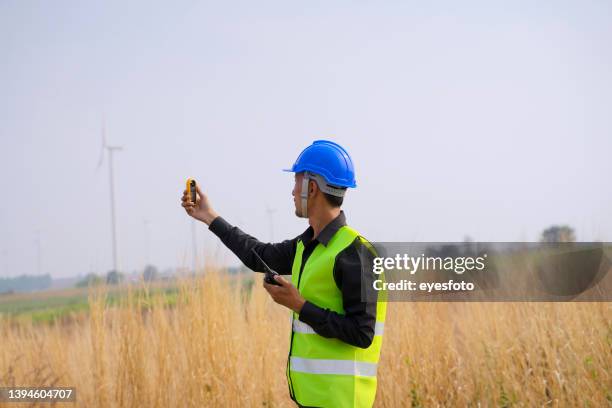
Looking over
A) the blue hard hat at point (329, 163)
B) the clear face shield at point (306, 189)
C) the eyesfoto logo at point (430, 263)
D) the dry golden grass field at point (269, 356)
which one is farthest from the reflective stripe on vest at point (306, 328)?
the dry golden grass field at point (269, 356)

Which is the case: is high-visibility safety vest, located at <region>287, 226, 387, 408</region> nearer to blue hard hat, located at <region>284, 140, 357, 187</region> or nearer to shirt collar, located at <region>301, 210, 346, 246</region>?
shirt collar, located at <region>301, 210, 346, 246</region>

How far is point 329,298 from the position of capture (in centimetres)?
265

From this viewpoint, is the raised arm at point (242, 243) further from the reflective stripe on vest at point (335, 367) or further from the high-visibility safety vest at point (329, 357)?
the reflective stripe on vest at point (335, 367)

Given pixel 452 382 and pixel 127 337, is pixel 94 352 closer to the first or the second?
pixel 127 337

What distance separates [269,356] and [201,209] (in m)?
2.12

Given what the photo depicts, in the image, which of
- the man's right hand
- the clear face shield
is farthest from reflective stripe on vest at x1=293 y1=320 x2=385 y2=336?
the man's right hand

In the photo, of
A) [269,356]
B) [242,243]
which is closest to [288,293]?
[242,243]

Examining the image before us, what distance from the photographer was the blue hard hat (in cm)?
282

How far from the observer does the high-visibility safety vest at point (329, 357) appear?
8.63ft

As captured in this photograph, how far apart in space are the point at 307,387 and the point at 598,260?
14.7ft

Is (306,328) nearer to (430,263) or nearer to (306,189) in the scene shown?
(306,189)

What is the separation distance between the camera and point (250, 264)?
3336 mm

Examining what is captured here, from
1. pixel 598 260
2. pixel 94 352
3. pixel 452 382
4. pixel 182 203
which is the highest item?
pixel 182 203

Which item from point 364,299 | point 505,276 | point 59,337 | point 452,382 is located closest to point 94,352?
point 59,337
